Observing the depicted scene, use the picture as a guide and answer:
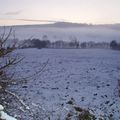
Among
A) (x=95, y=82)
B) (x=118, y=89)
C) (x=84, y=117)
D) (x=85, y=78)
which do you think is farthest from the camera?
(x=85, y=78)

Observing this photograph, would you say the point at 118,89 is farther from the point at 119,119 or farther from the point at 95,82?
the point at 119,119

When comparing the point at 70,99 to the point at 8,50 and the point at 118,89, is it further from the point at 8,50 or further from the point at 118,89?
the point at 8,50

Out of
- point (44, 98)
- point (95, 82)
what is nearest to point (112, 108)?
point (44, 98)

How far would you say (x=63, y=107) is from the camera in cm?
1440

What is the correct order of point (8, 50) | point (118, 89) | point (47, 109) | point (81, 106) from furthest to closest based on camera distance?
point (118, 89)
point (81, 106)
point (47, 109)
point (8, 50)

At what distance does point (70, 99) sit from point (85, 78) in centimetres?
764

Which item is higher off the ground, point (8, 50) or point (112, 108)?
point (8, 50)

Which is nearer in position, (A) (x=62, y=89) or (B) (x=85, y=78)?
(A) (x=62, y=89)

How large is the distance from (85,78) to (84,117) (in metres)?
11.0

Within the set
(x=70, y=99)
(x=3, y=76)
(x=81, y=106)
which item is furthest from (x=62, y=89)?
(x=3, y=76)

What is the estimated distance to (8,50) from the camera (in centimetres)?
382

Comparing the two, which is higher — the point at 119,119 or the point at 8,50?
the point at 8,50

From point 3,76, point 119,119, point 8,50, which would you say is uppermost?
point 8,50

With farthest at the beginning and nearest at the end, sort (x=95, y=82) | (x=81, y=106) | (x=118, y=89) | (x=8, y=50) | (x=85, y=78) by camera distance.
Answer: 1. (x=85, y=78)
2. (x=95, y=82)
3. (x=118, y=89)
4. (x=81, y=106)
5. (x=8, y=50)
